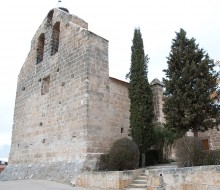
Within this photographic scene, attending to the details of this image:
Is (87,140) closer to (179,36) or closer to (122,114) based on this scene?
(122,114)

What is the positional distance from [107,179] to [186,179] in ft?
8.60

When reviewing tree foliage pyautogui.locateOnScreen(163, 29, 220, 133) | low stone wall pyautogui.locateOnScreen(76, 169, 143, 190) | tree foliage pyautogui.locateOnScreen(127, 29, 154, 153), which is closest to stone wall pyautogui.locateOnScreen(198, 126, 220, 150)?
tree foliage pyautogui.locateOnScreen(163, 29, 220, 133)

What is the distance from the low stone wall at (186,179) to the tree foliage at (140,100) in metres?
3.01

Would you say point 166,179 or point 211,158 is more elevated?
point 211,158

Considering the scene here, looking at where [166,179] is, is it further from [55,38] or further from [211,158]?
[55,38]

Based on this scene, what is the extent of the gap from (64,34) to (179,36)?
5.58 metres

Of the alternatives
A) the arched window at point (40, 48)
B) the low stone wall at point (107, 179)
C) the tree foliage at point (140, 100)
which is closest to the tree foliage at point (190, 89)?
the tree foliage at point (140, 100)

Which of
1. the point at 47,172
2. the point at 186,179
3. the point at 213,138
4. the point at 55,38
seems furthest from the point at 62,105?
the point at 213,138

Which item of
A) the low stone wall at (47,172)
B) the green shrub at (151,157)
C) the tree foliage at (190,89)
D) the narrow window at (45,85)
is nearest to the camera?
the tree foliage at (190,89)

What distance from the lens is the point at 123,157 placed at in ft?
28.6

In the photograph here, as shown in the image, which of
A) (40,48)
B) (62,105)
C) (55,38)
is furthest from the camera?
(40,48)

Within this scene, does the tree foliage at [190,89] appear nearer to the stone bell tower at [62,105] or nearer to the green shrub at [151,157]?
the green shrub at [151,157]

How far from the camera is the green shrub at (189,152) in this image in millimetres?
7246

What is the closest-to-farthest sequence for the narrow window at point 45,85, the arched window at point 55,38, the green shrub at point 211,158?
the green shrub at point 211,158, the narrow window at point 45,85, the arched window at point 55,38
